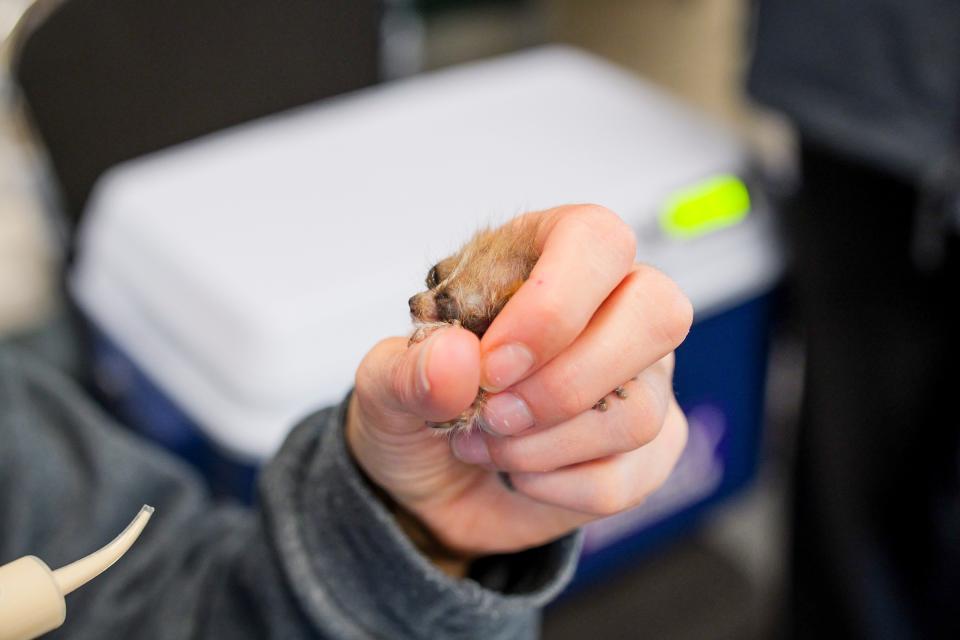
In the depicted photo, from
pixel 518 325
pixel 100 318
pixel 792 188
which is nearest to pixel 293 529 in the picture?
pixel 518 325

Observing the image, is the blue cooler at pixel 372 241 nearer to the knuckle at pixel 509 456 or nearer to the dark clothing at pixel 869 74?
the dark clothing at pixel 869 74

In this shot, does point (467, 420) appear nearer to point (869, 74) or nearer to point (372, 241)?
point (372, 241)

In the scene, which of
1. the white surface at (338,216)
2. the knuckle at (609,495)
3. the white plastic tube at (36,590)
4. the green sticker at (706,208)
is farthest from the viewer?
the green sticker at (706,208)

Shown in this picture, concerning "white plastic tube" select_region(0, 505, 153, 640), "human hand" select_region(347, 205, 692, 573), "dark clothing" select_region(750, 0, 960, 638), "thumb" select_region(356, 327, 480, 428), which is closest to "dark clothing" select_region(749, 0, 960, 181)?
"dark clothing" select_region(750, 0, 960, 638)

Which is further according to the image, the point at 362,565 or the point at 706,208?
the point at 706,208

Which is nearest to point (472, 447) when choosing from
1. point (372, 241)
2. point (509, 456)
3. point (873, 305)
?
point (509, 456)

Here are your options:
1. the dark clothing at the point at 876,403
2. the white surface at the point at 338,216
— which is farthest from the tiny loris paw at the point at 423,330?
the dark clothing at the point at 876,403
